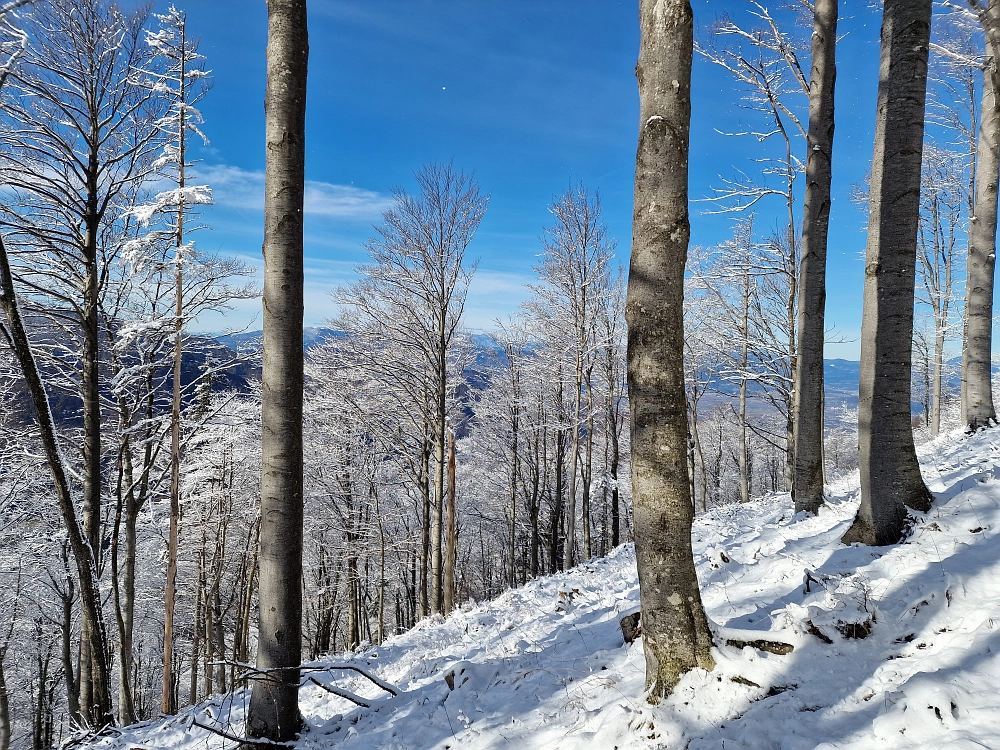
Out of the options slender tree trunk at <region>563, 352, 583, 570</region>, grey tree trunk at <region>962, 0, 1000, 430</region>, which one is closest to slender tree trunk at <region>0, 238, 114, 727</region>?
slender tree trunk at <region>563, 352, 583, 570</region>

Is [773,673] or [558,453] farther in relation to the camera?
[558,453]

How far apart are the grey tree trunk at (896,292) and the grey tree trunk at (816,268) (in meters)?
2.54

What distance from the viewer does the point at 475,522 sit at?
91.9ft

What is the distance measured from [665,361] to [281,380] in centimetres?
253

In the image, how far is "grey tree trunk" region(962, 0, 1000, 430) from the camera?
8844 mm

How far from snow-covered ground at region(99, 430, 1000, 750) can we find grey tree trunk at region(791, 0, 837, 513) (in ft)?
4.17

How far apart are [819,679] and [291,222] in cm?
412

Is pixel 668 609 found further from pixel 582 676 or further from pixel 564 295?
pixel 564 295

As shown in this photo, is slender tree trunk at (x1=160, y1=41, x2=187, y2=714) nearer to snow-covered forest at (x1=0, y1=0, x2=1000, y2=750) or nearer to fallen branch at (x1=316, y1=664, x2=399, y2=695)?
snow-covered forest at (x1=0, y1=0, x2=1000, y2=750)

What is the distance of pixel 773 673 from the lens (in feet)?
8.38

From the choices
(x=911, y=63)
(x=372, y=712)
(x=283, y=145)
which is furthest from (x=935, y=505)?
(x=283, y=145)

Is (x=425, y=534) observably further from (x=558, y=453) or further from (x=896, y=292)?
(x=896, y=292)

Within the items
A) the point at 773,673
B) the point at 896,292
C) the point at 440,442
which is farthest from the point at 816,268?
the point at 440,442

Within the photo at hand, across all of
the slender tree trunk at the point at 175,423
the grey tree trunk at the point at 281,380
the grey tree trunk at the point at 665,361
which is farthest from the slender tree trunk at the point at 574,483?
the grey tree trunk at the point at 665,361
